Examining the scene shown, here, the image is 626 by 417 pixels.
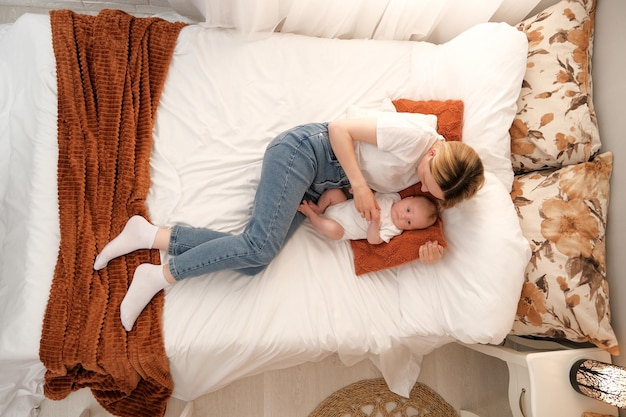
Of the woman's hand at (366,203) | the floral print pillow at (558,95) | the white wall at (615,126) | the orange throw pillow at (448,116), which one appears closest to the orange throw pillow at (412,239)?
the orange throw pillow at (448,116)

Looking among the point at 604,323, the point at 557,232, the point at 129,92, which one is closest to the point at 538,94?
the point at 557,232

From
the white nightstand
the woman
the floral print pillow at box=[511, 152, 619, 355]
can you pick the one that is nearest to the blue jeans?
the woman

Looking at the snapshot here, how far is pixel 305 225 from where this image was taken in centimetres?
156

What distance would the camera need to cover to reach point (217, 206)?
145cm

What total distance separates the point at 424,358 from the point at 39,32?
6.12 ft

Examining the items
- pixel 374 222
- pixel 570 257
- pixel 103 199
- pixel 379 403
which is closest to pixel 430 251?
pixel 374 222

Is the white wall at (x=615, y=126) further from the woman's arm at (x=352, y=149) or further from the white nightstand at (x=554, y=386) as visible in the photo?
the woman's arm at (x=352, y=149)

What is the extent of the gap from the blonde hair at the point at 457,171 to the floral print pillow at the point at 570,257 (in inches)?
11.6

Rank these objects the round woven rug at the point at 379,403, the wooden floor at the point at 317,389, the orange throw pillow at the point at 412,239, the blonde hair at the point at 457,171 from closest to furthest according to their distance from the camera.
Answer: the blonde hair at the point at 457,171, the orange throw pillow at the point at 412,239, the wooden floor at the point at 317,389, the round woven rug at the point at 379,403

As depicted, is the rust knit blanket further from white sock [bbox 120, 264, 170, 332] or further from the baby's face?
the baby's face

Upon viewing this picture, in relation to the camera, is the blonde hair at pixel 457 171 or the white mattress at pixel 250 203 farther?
the white mattress at pixel 250 203

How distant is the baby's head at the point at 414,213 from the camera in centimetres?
140

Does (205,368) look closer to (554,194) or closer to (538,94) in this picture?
(554,194)

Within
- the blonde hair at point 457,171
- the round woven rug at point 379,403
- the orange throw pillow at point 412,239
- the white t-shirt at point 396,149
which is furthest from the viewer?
the round woven rug at point 379,403
